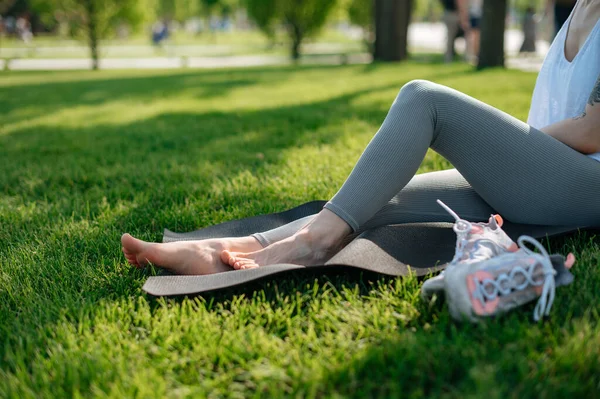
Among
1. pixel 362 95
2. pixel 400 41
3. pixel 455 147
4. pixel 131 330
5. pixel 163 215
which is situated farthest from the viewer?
pixel 400 41

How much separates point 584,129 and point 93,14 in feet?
54.9

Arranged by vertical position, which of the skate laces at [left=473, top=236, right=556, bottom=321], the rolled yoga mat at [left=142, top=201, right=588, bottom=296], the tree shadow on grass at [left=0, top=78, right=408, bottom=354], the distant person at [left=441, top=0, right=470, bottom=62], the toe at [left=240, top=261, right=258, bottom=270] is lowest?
the tree shadow on grass at [left=0, top=78, right=408, bottom=354]

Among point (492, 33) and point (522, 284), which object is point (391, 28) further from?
point (522, 284)

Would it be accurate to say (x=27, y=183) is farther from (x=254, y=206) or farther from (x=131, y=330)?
(x=131, y=330)

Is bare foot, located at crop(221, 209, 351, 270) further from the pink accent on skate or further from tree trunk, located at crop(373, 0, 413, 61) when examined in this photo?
tree trunk, located at crop(373, 0, 413, 61)

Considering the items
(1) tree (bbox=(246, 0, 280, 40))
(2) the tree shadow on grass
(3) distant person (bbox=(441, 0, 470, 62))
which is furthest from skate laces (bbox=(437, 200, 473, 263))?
(1) tree (bbox=(246, 0, 280, 40))

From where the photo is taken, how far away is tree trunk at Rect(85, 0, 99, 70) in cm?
1644

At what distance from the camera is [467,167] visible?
87.9 inches

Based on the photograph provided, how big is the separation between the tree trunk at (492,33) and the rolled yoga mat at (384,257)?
930 centimetres

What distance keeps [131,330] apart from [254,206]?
4.45 feet

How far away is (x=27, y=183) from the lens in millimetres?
3840

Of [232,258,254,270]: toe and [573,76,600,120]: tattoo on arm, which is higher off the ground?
[573,76,600,120]: tattoo on arm

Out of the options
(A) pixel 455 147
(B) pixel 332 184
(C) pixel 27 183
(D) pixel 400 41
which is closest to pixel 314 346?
(A) pixel 455 147

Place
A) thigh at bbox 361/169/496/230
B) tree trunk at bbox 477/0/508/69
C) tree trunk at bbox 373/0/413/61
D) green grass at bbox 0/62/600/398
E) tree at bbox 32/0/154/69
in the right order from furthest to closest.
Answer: tree at bbox 32/0/154/69
tree trunk at bbox 373/0/413/61
tree trunk at bbox 477/0/508/69
thigh at bbox 361/169/496/230
green grass at bbox 0/62/600/398
